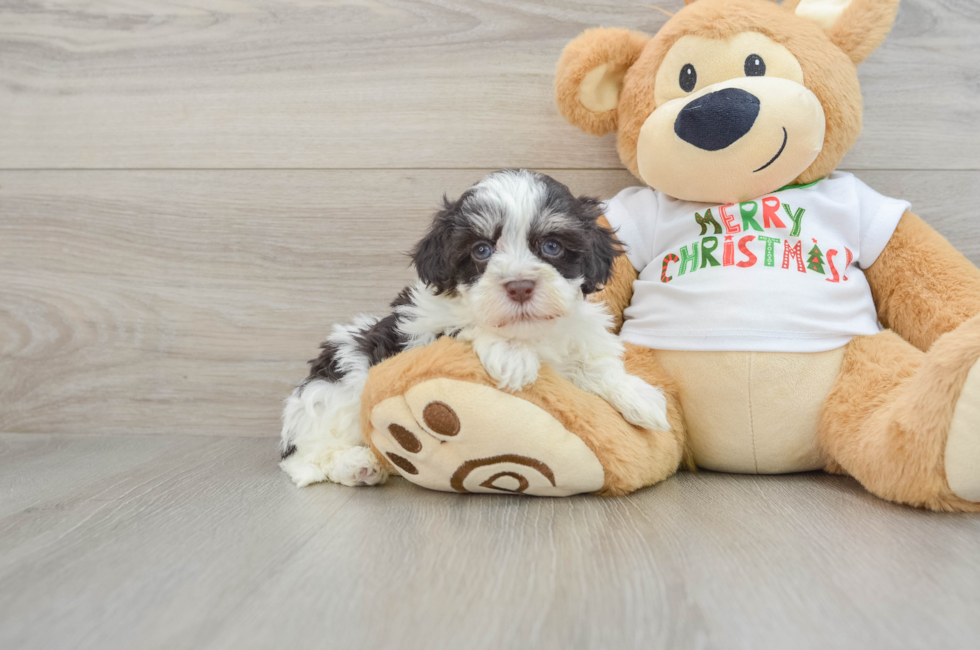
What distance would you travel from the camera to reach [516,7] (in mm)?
1579

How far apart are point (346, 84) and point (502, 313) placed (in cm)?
92

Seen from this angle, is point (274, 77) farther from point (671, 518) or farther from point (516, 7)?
point (671, 518)

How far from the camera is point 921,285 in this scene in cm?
124

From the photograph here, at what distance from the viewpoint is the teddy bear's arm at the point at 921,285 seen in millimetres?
1191

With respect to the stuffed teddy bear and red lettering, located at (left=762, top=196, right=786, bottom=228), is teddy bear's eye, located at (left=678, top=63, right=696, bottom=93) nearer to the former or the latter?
the stuffed teddy bear

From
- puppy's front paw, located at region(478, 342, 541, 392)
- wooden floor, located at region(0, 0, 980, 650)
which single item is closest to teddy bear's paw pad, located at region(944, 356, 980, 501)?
wooden floor, located at region(0, 0, 980, 650)

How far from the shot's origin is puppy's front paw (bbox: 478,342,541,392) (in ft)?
3.35

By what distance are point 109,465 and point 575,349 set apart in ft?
3.36

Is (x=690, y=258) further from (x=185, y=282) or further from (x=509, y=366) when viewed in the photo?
(x=185, y=282)

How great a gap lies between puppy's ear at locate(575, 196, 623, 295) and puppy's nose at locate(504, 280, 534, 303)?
0.14m

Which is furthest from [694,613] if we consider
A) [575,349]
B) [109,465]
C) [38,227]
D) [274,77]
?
[38,227]

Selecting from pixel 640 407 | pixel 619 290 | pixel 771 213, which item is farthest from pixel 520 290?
pixel 771 213

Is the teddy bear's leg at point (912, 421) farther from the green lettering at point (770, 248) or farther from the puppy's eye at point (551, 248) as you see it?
the puppy's eye at point (551, 248)

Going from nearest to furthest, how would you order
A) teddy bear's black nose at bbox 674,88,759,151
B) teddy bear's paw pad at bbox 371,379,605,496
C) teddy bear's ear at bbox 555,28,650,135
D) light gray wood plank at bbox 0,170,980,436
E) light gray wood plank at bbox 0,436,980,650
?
light gray wood plank at bbox 0,436,980,650 → teddy bear's paw pad at bbox 371,379,605,496 → teddy bear's black nose at bbox 674,88,759,151 → teddy bear's ear at bbox 555,28,650,135 → light gray wood plank at bbox 0,170,980,436
